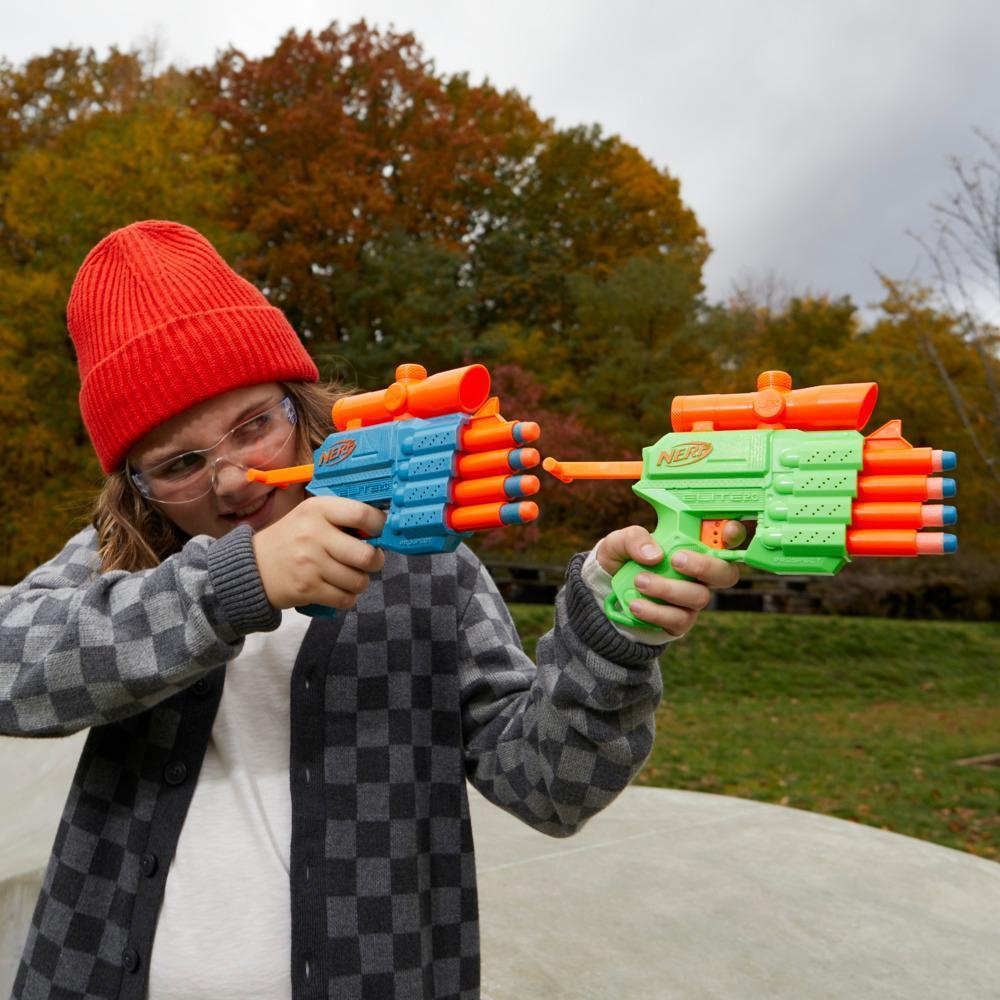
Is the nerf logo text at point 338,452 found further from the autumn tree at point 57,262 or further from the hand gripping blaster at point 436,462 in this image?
the autumn tree at point 57,262

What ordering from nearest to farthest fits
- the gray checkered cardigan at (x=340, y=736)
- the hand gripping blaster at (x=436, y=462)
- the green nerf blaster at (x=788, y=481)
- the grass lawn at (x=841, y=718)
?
the green nerf blaster at (x=788, y=481) → the hand gripping blaster at (x=436, y=462) → the gray checkered cardigan at (x=340, y=736) → the grass lawn at (x=841, y=718)

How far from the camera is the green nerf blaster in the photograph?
122 cm

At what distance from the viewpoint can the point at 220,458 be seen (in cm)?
168

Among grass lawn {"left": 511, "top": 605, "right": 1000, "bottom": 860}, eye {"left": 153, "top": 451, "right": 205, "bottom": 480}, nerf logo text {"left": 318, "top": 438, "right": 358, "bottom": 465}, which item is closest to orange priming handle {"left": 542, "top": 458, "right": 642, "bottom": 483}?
nerf logo text {"left": 318, "top": 438, "right": 358, "bottom": 465}

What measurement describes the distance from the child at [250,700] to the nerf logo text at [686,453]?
0.50ft

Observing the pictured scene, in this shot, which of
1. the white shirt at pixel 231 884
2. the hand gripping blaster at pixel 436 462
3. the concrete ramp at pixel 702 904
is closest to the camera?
the hand gripping blaster at pixel 436 462

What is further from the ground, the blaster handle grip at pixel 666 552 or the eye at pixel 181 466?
the eye at pixel 181 466

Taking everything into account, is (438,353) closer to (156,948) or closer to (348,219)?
(348,219)

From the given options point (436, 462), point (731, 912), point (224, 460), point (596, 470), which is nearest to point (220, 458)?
point (224, 460)

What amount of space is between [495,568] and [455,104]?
12641mm

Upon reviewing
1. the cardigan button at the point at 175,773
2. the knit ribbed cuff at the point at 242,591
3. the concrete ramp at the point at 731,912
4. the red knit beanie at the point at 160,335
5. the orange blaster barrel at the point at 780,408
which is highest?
the red knit beanie at the point at 160,335

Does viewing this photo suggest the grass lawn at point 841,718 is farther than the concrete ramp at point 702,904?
Yes

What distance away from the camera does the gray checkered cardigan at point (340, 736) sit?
145 centimetres

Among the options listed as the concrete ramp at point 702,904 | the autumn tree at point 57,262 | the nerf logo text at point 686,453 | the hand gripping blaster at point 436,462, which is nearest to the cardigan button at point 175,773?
the hand gripping blaster at point 436,462
